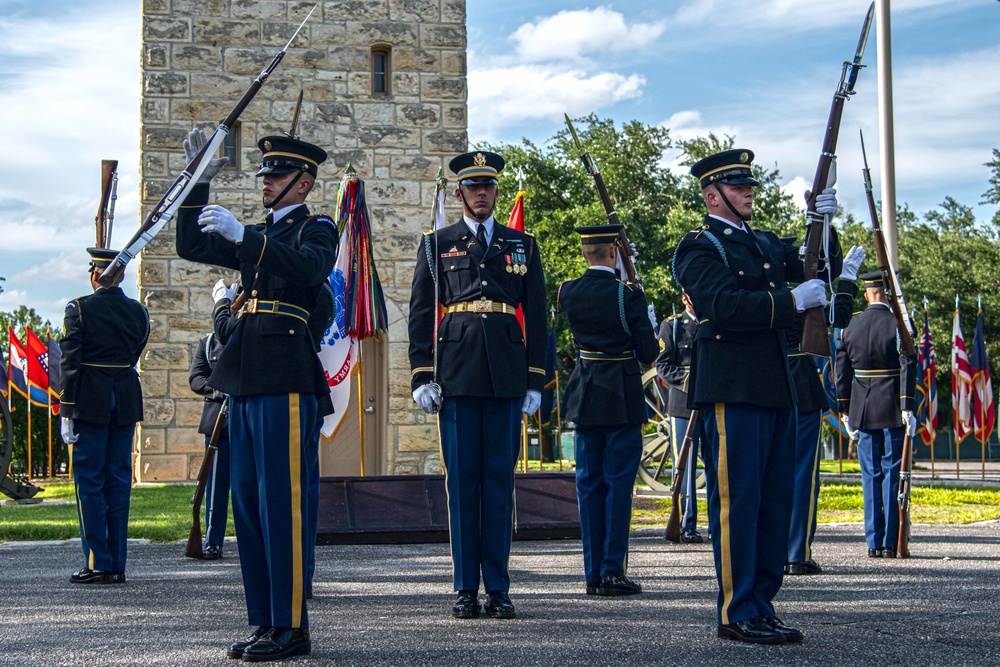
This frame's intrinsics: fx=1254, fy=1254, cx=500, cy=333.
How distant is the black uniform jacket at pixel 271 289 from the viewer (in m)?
5.04

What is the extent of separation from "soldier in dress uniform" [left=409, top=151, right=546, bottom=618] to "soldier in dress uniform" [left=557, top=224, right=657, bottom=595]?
0.87 meters

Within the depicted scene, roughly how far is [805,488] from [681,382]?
290 centimetres

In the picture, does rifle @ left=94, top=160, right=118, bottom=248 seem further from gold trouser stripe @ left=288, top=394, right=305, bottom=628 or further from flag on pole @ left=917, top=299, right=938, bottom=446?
flag on pole @ left=917, top=299, right=938, bottom=446

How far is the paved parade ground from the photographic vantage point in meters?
4.95

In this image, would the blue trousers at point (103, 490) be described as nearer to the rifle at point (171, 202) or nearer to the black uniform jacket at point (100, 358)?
the black uniform jacket at point (100, 358)

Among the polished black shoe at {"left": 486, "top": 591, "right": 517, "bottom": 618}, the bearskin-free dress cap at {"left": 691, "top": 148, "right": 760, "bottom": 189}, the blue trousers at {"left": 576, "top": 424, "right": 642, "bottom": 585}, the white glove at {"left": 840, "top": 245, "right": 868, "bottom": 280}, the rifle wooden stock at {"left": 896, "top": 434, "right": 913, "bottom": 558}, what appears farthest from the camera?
the rifle wooden stock at {"left": 896, "top": 434, "right": 913, "bottom": 558}

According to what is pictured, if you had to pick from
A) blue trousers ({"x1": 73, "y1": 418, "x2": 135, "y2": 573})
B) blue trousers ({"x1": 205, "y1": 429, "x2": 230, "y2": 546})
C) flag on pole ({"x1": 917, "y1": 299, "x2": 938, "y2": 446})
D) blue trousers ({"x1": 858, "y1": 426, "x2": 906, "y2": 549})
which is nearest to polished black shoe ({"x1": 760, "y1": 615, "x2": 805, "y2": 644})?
blue trousers ({"x1": 858, "y1": 426, "x2": 906, "y2": 549})

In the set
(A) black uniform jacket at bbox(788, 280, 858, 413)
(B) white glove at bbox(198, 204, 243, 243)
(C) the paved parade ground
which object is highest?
(B) white glove at bbox(198, 204, 243, 243)

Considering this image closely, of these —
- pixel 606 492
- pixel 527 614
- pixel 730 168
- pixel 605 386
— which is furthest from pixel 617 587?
pixel 730 168

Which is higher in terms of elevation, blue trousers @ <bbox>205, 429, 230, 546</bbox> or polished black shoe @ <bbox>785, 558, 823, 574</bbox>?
blue trousers @ <bbox>205, 429, 230, 546</bbox>

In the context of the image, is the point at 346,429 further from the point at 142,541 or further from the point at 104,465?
the point at 104,465

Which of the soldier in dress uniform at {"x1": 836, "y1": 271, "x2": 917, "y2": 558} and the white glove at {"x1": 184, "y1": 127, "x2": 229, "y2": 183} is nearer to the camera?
the white glove at {"x1": 184, "y1": 127, "x2": 229, "y2": 183}

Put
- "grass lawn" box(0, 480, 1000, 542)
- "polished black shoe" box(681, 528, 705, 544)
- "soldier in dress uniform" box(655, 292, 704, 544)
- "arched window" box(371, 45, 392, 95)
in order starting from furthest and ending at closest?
1. "arched window" box(371, 45, 392, 95)
2. "grass lawn" box(0, 480, 1000, 542)
3. "soldier in dress uniform" box(655, 292, 704, 544)
4. "polished black shoe" box(681, 528, 705, 544)

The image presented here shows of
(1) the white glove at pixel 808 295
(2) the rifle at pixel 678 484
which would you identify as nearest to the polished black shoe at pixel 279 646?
(1) the white glove at pixel 808 295
